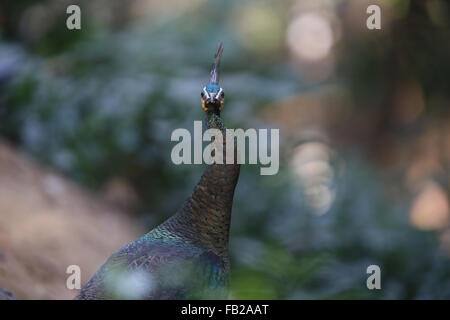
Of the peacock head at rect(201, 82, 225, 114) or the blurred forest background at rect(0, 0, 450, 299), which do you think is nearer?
the peacock head at rect(201, 82, 225, 114)

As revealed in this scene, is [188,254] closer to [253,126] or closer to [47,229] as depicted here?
[47,229]

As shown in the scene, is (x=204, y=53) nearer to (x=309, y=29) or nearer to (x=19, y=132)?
(x=309, y=29)

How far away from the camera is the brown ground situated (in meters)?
3.72

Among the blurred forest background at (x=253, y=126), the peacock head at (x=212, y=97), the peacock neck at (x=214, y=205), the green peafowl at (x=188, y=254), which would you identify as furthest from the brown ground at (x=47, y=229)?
the peacock head at (x=212, y=97)

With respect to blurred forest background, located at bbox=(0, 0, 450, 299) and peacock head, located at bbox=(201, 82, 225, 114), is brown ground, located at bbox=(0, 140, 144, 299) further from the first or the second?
peacock head, located at bbox=(201, 82, 225, 114)

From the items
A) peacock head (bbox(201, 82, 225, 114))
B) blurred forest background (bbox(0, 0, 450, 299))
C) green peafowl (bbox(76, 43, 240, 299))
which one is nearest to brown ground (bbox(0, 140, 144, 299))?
blurred forest background (bbox(0, 0, 450, 299))

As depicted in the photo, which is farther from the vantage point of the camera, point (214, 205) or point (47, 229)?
point (47, 229)

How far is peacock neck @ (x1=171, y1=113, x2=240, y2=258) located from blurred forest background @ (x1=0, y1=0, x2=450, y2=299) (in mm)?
1299

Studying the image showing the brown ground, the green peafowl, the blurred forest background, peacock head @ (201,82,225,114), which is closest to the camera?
the green peafowl

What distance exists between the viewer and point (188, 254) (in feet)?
8.45

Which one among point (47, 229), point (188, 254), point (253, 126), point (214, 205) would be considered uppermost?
point (253, 126)

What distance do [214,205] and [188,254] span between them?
301 mm

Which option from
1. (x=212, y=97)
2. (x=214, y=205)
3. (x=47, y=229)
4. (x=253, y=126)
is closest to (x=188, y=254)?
(x=214, y=205)
